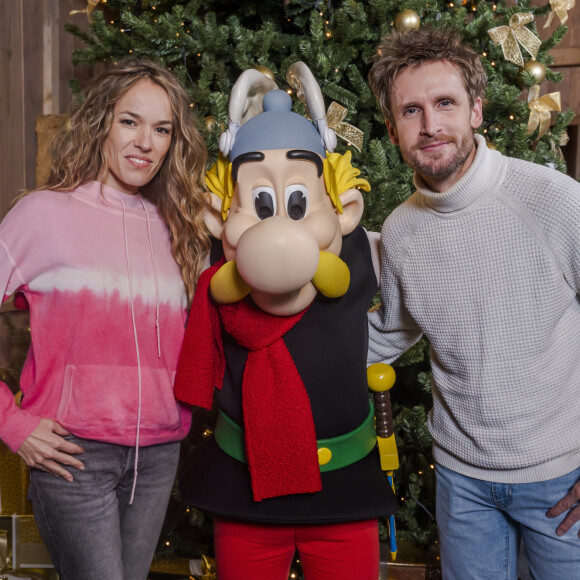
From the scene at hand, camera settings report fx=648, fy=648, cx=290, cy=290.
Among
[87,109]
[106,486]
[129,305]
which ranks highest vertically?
[87,109]

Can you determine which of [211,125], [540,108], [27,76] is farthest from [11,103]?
[540,108]

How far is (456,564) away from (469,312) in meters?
0.59

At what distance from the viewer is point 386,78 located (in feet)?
5.13

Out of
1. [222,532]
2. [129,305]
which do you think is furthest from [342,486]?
[129,305]

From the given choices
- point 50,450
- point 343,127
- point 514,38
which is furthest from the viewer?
point 514,38

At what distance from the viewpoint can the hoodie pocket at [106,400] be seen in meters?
1.40

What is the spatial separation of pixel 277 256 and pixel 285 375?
0.97 ft

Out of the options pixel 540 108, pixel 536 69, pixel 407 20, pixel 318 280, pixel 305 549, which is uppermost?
pixel 407 20

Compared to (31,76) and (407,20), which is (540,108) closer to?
(407,20)

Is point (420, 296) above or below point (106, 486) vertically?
above

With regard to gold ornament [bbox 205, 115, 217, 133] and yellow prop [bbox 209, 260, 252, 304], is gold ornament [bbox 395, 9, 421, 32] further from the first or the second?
yellow prop [bbox 209, 260, 252, 304]

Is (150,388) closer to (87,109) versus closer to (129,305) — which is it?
(129,305)

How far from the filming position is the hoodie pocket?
1.40 meters

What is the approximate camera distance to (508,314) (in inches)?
54.3
